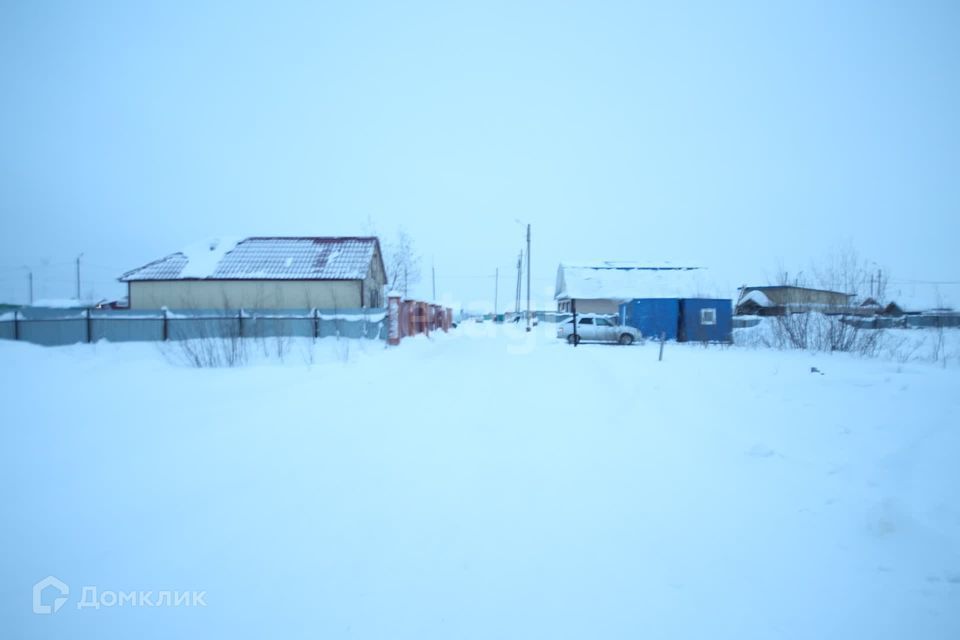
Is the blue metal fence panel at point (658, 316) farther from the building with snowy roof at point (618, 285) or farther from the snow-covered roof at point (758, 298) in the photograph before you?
the snow-covered roof at point (758, 298)

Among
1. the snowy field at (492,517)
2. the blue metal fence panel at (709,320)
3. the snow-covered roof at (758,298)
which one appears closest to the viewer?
the snowy field at (492,517)

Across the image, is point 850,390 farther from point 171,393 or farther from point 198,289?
point 198,289

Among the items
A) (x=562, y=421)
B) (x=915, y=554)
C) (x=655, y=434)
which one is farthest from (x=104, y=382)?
(x=915, y=554)

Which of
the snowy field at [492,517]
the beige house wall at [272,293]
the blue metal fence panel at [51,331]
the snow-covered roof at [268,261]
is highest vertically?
the snow-covered roof at [268,261]

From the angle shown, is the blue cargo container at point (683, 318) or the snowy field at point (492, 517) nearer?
the snowy field at point (492, 517)

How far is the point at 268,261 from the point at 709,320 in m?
25.5

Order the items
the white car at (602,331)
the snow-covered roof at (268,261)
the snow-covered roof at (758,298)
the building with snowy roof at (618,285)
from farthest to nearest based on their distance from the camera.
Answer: the snow-covered roof at (758,298) < the building with snowy roof at (618,285) < the snow-covered roof at (268,261) < the white car at (602,331)

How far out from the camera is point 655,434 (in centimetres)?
541

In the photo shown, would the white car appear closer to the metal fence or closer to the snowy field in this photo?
the metal fence

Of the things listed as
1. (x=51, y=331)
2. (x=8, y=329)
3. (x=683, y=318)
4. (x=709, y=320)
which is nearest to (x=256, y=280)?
(x=51, y=331)

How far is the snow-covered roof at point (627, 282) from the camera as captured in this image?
33781mm

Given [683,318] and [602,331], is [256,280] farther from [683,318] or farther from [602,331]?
[683,318]

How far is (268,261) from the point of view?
2670 cm

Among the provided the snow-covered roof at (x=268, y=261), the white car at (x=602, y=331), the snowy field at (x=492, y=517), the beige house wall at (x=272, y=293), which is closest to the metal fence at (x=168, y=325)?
the beige house wall at (x=272, y=293)
